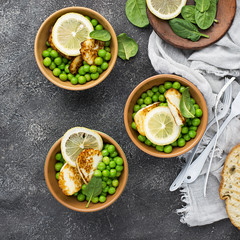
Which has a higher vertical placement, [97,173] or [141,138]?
[141,138]

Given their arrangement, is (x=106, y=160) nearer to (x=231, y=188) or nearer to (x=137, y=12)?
(x=231, y=188)

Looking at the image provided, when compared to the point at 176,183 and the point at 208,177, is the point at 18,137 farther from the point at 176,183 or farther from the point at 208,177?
the point at 208,177

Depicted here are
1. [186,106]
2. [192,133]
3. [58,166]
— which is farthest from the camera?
[58,166]

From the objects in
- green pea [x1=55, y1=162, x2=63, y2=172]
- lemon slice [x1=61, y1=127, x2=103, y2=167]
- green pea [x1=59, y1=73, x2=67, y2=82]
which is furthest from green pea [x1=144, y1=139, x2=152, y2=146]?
green pea [x1=59, y1=73, x2=67, y2=82]

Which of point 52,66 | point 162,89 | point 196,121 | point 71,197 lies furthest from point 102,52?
point 71,197

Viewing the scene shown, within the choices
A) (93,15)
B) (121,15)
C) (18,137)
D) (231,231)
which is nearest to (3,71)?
(18,137)

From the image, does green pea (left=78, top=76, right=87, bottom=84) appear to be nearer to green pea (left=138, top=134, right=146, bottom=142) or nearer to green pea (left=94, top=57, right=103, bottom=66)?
green pea (left=94, top=57, right=103, bottom=66)
